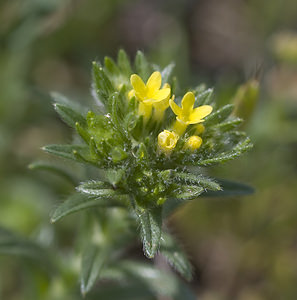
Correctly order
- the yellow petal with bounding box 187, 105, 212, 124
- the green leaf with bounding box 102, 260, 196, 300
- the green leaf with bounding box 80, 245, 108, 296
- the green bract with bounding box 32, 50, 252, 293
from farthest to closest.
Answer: the green leaf with bounding box 102, 260, 196, 300, the green leaf with bounding box 80, 245, 108, 296, the yellow petal with bounding box 187, 105, 212, 124, the green bract with bounding box 32, 50, 252, 293

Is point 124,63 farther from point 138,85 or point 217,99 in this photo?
point 217,99

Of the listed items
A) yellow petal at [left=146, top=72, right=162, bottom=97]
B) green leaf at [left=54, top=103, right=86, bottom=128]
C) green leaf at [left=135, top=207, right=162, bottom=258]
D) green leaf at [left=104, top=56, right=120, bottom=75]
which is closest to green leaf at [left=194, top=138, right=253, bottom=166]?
green leaf at [left=135, top=207, right=162, bottom=258]

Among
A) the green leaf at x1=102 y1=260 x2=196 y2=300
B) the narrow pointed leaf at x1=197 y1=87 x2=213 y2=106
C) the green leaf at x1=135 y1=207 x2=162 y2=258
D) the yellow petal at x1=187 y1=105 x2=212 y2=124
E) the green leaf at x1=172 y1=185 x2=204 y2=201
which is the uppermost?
the yellow petal at x1=187 y1=105 x2=212 y2=124

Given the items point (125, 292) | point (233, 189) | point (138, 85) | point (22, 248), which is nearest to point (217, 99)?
point (233, 189)

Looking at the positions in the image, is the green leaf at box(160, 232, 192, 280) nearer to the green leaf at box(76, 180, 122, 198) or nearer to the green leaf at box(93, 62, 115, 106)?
the green leaf at box(76, 180, 122, 198)

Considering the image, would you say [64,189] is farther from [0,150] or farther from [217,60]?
[217,60]

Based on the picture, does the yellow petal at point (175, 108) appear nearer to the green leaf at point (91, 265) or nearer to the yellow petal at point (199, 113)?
the yellow petal at point (199, 113)
